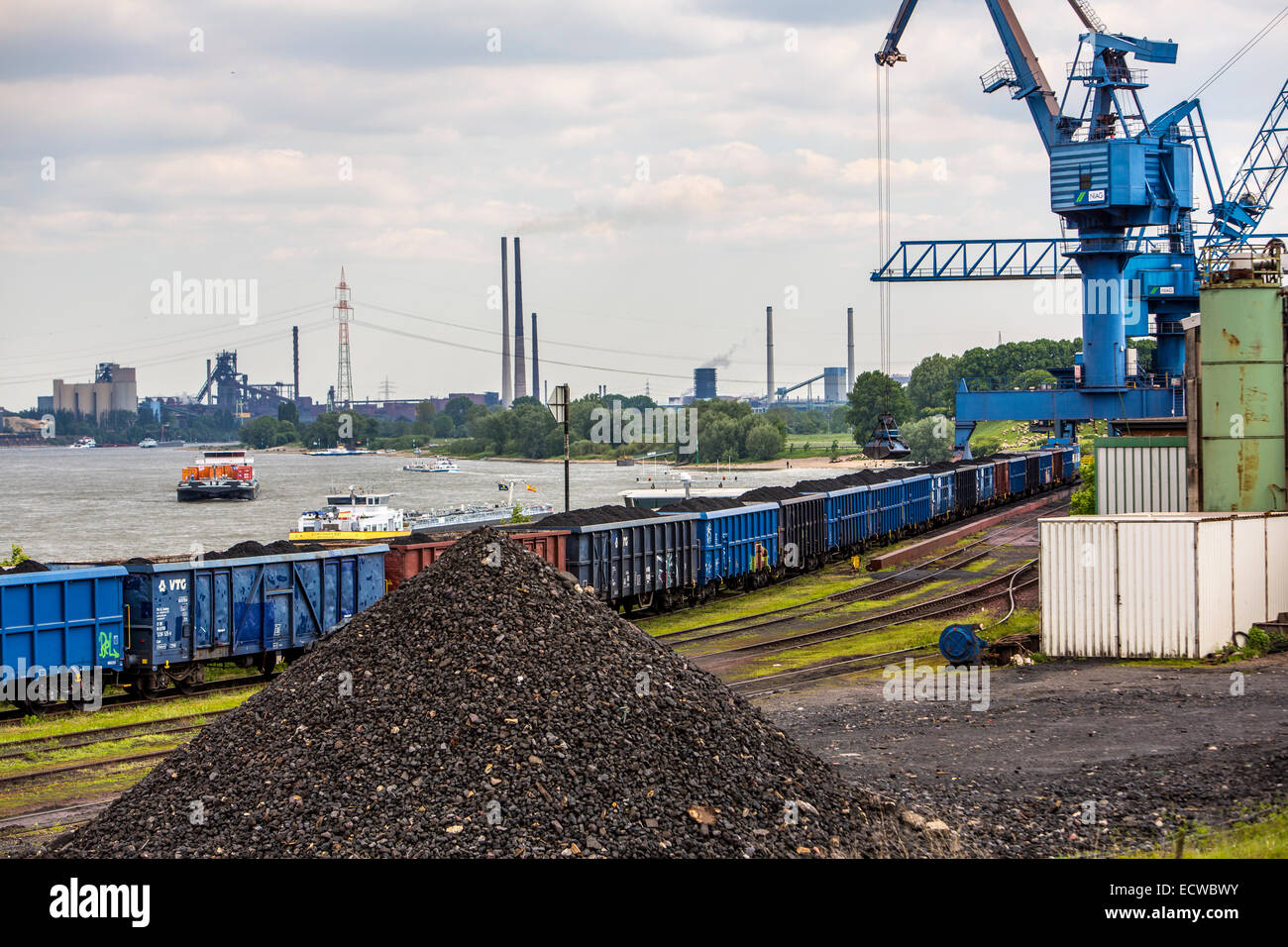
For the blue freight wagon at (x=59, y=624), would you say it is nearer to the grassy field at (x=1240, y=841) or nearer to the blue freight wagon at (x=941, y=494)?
the grassy field at (x=1240, y=841)

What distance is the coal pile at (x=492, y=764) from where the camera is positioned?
11.3 m

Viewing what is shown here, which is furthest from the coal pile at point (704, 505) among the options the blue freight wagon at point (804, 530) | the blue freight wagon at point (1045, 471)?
the blue freight wagon at point (1045, 471)

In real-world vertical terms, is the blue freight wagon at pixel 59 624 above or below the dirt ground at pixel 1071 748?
above

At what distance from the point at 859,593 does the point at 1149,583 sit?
553 inches

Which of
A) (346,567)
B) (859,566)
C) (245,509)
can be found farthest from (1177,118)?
(245,509)

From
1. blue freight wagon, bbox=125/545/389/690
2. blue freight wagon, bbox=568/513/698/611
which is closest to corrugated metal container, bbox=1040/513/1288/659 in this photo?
blue freight wagon, bbox=568/513/698/611

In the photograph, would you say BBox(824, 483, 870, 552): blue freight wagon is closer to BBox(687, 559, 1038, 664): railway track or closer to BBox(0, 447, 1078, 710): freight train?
BBox(0, 447, 1078, 710): freight train

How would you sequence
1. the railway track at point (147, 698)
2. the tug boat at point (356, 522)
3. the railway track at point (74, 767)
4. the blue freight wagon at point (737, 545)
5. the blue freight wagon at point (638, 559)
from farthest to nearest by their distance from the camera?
1. the tug boat at point (356, 522)
2. the blue freight wagon at point (737, 545)
3. the blue freight wagon at point (638, 559)
4. the railway track at point (147, 698)
5. the railway track at point (74, 767)

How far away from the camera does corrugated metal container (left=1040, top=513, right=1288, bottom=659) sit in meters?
23.3

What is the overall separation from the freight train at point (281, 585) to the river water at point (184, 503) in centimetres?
2307

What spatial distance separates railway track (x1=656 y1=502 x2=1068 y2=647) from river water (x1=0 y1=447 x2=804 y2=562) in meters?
25.8

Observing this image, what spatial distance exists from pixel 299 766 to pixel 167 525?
94.8 meters

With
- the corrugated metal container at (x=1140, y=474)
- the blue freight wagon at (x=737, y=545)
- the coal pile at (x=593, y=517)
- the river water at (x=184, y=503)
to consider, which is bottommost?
the river water at (x=184, y=503)
